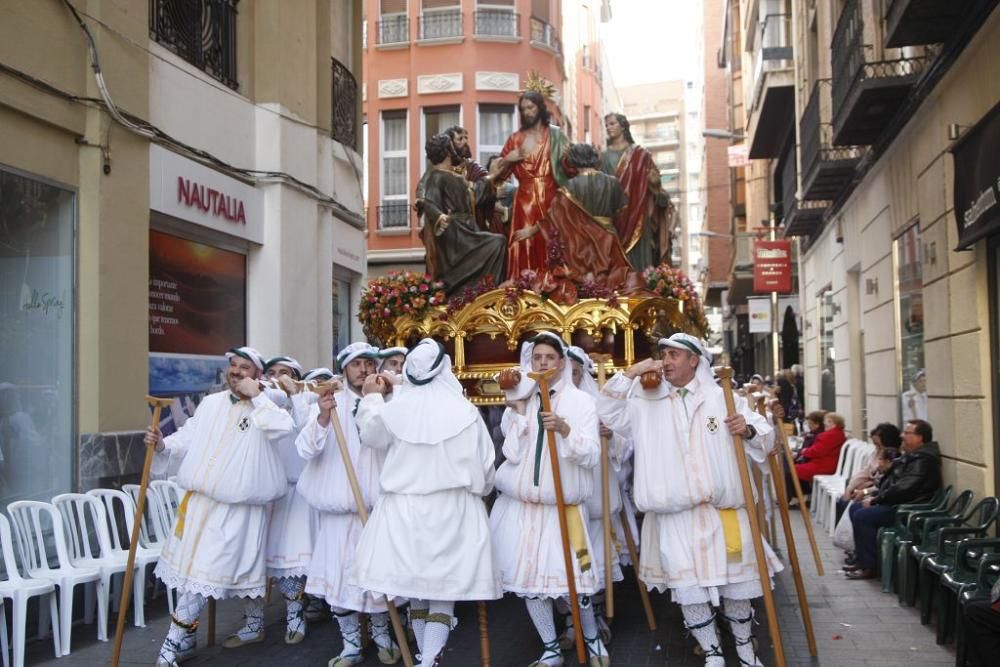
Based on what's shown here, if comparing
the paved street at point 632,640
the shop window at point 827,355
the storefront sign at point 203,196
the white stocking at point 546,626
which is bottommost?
the paved street at point 632,640

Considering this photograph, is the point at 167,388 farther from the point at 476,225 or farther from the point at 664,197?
the point at 664,197

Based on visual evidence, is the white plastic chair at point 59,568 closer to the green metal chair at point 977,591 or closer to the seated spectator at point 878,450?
the green metal chair at point 977,591

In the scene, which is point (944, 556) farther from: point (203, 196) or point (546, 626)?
point (203, 196)

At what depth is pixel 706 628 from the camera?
6102 mm

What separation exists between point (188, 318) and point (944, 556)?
7.37 metres

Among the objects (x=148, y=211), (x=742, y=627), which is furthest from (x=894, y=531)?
(x=148, y=211)

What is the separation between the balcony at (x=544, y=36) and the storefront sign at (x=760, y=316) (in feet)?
25.9

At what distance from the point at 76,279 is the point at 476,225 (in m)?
3.53

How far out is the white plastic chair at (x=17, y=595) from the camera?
644 centimetres

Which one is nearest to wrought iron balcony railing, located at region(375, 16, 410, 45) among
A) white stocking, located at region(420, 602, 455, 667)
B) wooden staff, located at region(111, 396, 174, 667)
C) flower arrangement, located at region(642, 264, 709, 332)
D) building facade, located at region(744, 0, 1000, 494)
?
building facade, located at region(744, 0, 1000, 494)

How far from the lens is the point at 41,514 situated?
324 inches

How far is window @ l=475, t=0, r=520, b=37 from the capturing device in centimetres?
2458

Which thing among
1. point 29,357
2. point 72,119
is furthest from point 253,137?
point 29,357

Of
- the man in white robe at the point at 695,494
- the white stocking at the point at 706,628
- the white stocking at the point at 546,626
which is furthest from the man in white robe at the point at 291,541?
the white stocking at the point at 706,628
